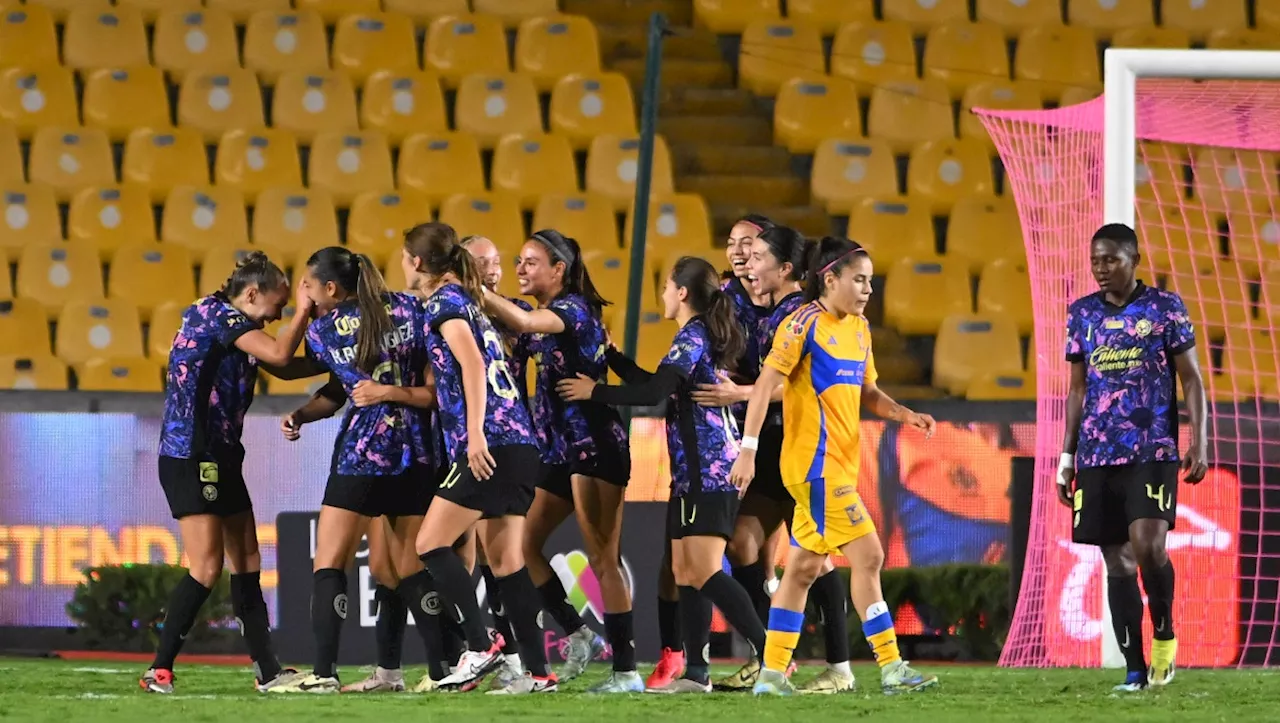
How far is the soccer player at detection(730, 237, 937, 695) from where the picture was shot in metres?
7.07

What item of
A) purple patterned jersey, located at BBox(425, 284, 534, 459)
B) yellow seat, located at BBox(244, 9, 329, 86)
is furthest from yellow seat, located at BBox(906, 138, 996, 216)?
purple patterned jersey, located at BBox(425, 284, 534, 459)

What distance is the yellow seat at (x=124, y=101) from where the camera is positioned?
1484cm

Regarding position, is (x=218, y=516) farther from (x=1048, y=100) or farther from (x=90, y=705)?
(x=1048, y=100)

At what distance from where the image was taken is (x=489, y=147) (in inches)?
603

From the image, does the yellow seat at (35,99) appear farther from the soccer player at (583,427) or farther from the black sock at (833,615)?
the black sock at (833,615)

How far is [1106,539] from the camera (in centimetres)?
750

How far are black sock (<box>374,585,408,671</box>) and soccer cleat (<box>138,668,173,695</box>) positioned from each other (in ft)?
2.52

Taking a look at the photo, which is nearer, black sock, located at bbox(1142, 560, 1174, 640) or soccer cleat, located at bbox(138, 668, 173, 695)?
black sock, located at bbox(1142, 560, 1174, 640)

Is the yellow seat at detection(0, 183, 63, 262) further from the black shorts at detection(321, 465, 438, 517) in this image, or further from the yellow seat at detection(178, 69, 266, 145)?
the black shorts at detection(321, 465, 438, 517)

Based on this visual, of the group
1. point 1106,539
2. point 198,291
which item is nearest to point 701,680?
point 1106,539

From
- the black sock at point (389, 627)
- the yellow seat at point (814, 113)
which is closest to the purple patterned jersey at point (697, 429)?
the black sock at point (389, 627)

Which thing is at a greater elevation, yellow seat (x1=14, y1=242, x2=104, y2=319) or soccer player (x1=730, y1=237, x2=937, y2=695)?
yellow seat (x1=14, y1=242, x2=104, y2=319)

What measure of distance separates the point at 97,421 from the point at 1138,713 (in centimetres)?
615

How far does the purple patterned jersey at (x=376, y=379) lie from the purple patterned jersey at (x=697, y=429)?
2.98ft
